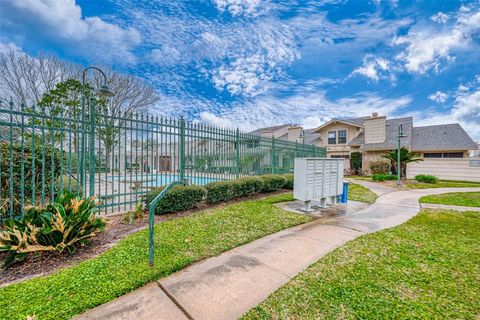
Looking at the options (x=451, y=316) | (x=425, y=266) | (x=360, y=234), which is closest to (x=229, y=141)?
(x=360, y=234)

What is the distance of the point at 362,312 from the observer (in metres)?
2.00

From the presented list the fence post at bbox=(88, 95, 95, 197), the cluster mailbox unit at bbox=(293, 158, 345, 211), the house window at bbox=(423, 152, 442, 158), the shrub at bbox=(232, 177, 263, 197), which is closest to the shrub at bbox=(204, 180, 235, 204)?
the shrub at bbox=(232, 177, 263, 197)

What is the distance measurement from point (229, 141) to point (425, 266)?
6.29 metres

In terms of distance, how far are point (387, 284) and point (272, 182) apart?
590 cm

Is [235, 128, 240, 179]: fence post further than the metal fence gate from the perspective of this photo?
Yes

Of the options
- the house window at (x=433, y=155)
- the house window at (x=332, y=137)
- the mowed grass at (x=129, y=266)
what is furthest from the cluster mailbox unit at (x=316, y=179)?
the house window at (x=433, y=155)

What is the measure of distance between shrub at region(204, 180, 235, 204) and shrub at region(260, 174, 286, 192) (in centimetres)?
174

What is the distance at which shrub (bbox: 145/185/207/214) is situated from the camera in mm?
5117

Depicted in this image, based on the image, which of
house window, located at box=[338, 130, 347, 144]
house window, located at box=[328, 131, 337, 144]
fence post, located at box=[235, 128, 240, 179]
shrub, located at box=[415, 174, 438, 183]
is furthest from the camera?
house window, located at box=[328, 131, 337, 144]

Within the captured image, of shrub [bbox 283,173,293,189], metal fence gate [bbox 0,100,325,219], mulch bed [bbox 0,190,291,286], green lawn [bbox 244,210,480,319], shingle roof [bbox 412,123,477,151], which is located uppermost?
shingle roof [bbox 412,123,477,151]

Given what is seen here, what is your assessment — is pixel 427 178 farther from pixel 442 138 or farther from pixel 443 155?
pixel 442 138

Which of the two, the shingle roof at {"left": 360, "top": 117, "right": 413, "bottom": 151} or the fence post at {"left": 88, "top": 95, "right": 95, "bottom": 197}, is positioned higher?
the shingle roof at {"left": 360, "top": 117, "right": 413, "bottom": 151}

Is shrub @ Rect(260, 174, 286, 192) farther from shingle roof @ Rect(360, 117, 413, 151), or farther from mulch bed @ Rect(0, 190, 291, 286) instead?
shingle roof @ Rect(360, 117, 413, 151)

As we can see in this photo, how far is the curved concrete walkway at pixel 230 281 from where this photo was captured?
2.00m
